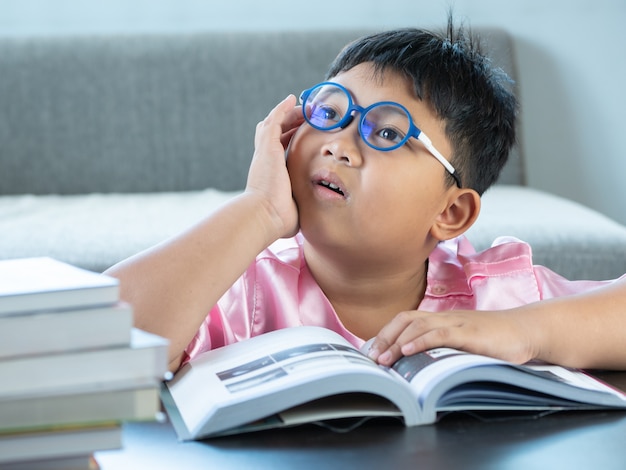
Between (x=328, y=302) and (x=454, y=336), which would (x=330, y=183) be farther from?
(x=454, y=336)

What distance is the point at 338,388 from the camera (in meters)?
0.73

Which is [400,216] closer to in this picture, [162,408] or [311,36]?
[162,408]

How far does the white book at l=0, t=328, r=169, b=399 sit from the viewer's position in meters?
0.58

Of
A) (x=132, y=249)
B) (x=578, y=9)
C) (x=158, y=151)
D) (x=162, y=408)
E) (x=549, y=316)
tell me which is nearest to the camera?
(x=162, y=408)

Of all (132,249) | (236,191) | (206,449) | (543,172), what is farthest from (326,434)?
(543,172)

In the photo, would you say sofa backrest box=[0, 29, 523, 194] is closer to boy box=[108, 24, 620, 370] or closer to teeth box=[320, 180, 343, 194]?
→ boy box=[108, 24, 620, 370]

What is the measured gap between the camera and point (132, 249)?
2047 millimetres

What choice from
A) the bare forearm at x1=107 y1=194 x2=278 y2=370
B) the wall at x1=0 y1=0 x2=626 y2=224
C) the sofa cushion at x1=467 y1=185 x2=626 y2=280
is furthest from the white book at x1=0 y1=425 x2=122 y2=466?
the wall at x1=0 y1=0 x2=626 y2=224

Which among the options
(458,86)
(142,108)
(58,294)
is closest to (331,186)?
(458,86)

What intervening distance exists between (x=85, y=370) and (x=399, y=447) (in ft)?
0.88

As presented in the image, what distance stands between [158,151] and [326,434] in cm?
226

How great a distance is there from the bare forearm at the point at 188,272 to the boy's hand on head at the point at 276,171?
4 cm

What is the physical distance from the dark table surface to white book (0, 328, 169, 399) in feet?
0.40

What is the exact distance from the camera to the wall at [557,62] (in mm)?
3229
